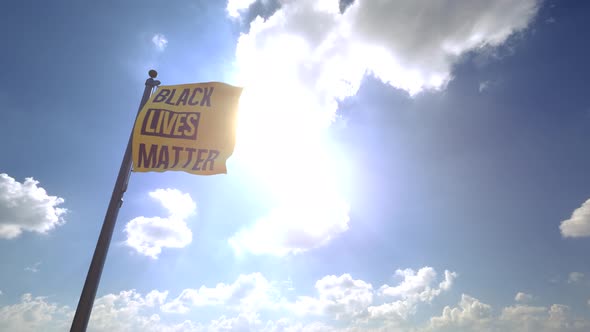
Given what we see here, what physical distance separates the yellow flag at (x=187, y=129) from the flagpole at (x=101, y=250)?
39 cm

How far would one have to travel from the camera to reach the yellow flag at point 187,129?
8.73m

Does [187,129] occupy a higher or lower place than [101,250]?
higher

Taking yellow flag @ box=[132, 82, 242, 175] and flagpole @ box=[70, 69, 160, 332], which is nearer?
flagpole @ box=[70, 69, 160, 332]

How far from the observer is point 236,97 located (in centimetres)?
1007

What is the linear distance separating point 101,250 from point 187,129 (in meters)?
4.16

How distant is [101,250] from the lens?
22.7 feet

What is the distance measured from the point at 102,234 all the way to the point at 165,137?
3.29m

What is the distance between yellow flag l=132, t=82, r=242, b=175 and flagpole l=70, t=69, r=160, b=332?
389mm

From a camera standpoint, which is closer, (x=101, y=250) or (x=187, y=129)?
(x=101, y=250)

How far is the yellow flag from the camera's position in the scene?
28.7 ft

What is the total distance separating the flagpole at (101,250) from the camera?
632cm

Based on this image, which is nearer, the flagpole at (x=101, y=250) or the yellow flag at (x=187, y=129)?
the flagpole at (x=101, y=250)

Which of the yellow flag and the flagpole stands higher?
the yellow flag

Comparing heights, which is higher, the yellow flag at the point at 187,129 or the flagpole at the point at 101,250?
the yellow flag at the point at 187,129
